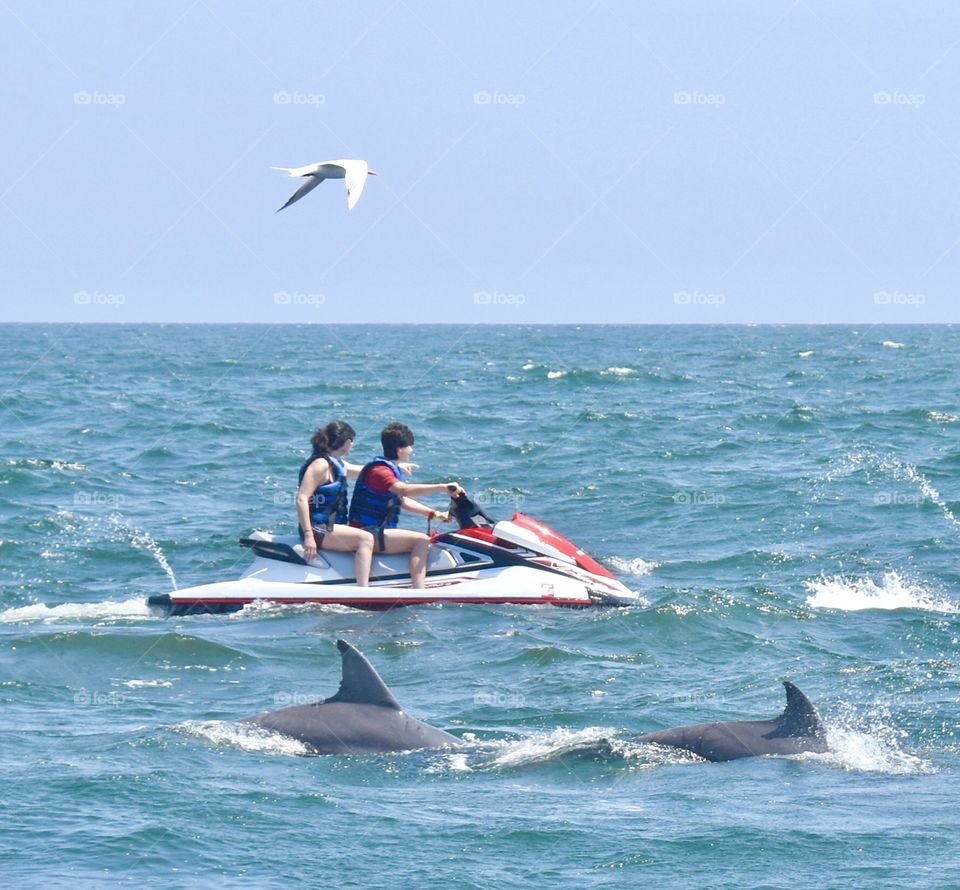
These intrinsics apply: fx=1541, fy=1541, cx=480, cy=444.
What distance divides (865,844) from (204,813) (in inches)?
156

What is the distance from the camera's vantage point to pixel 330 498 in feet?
51.7

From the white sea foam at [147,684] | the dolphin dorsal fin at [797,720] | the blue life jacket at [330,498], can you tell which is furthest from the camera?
the blue life jacket at [330,498]

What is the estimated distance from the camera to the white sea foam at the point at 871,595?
16438 millimetres

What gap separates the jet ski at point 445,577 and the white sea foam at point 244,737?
475cm

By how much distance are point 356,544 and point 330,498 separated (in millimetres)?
581

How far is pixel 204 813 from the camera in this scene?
30.9ft
